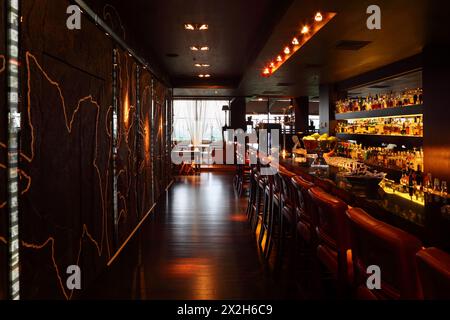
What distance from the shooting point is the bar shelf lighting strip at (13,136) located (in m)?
1.96

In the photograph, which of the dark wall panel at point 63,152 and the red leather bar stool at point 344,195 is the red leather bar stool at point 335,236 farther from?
the dark wall panel at point 63,152

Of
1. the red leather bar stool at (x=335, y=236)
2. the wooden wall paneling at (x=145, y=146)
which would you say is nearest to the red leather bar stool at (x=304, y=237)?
the red leather bar stool at (x=335, y=236)

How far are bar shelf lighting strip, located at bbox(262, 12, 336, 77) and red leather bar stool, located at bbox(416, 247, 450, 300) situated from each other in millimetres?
3104

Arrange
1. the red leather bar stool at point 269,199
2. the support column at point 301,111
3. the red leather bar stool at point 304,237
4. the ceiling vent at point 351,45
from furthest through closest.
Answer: the support column at point 301,111, the ceiling vent at point 351,45, the red leather bar stool at point 269,199, the red leather bar stool at point 304,237

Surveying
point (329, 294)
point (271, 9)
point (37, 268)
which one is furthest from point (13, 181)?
point (271, 9)

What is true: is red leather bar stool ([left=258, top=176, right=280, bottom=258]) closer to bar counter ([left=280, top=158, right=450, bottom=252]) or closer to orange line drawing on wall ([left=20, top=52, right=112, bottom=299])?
bar counter ([left=280, top=158, right=450, bottom=252])

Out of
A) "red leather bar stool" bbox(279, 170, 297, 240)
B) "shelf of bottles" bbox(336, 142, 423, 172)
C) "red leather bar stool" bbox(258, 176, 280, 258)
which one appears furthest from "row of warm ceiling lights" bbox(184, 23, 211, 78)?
"shelf of bottles" bbox(336, 142, 423, 172)

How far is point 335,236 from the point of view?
6.87 feet

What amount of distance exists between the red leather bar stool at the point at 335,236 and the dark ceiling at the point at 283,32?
6.60 feet

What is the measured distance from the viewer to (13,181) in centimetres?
202

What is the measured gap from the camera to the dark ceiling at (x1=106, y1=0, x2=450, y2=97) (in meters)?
3.72

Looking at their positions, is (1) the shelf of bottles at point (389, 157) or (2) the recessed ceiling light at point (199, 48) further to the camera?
(2) the recessed ceiling light at point (199, 48)

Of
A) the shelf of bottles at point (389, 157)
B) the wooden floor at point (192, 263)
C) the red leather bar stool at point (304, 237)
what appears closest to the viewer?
the red leather bar stool at point (304, 237)
